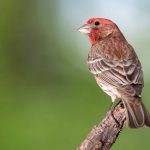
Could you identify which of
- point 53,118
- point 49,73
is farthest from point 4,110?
point 49,73

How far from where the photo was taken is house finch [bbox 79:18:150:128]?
11203 mm

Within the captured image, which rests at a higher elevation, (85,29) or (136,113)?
(85,29)

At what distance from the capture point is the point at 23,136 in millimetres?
17672

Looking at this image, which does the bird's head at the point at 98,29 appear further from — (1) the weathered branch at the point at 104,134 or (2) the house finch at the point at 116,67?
(1) the weathered branch at the point at 104,134

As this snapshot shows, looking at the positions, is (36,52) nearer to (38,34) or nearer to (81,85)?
(38,34)

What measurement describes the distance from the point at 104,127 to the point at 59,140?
670 centimetres

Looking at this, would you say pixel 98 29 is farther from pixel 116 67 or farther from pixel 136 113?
pixel 136 113

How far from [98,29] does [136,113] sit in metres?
1.96

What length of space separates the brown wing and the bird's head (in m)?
0.37

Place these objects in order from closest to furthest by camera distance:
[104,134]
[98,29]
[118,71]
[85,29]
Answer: [104,134]
[118,71]
[98,29]
[85,29]

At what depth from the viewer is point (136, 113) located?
11109 millimetres

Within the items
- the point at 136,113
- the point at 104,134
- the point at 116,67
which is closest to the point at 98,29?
the point at 116,67

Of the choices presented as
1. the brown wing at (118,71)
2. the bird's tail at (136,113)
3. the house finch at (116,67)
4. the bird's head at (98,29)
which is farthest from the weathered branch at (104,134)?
the bird's head at (98,29)

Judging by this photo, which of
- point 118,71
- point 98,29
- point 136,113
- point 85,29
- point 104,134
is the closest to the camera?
point 104,134
